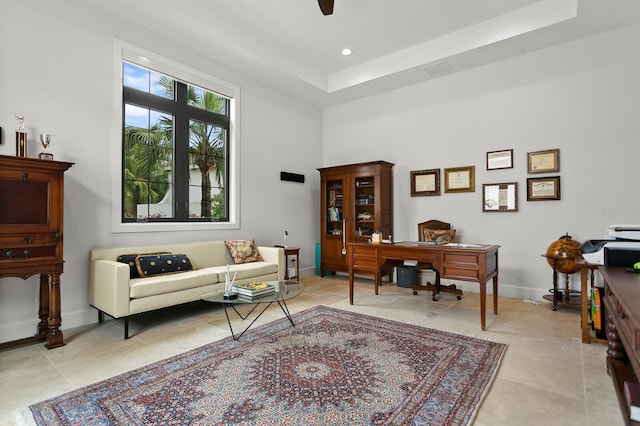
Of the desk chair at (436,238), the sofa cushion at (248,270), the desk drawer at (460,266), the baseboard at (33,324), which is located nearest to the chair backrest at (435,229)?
the desk chair at (436,238)

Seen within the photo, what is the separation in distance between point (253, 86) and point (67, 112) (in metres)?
2.62

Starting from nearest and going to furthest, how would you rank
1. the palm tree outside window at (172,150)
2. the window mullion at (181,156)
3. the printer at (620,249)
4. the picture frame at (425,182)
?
the printer at (620,249)
the palm tree outside window at (172,150)
the window mullion at (181,156)
the picture frame at (425,182)

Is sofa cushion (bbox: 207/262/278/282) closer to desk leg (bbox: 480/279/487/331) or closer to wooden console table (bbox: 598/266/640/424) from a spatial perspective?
desk leg (bbox: 480/279/487/331)

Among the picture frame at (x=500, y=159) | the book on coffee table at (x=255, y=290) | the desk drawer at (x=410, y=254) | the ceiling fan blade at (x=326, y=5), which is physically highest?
the ceiling fan blade at (x=326, y=5)

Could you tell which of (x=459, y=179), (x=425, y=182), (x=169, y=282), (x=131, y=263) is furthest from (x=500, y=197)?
(x=131, y=263)

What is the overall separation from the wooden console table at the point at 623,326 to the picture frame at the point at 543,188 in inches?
95.8

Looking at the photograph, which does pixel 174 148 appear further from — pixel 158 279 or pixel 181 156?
pixel 158 279

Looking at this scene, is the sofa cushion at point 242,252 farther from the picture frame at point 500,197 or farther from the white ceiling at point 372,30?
the picture frame at point 500,197

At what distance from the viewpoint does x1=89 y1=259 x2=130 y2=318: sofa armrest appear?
2949 mm

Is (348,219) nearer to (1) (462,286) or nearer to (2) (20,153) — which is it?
(1) (462,286)

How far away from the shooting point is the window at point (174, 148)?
3.93 meters

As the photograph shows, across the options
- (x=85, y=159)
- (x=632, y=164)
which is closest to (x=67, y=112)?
(x=85, y=159)

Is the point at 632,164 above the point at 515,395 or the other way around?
above

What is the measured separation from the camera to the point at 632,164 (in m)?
3.80
